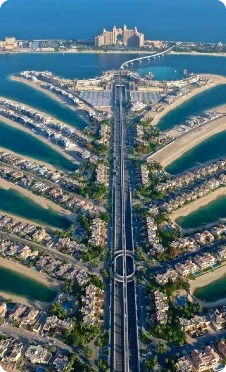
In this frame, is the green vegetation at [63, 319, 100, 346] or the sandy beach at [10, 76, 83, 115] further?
the sandy beach at [10, 76, 83, 115]

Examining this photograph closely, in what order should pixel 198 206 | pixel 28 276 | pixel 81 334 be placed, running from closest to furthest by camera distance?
pixel 81 334, pixel 28 276, pixel 198 206

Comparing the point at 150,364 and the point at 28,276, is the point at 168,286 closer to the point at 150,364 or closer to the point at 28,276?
the point at 150,364

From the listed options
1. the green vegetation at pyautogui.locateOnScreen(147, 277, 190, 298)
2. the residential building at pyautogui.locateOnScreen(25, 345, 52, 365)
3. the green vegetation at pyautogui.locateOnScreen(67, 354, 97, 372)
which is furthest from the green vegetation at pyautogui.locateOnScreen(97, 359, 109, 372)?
the green vegetation at pyautogui.locateOnScreen(147, 277, 190, 298)

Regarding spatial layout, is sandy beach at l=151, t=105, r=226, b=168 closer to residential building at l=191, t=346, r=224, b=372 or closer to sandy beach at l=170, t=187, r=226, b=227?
sandy beach at l=170, t=187, r=226, b=227

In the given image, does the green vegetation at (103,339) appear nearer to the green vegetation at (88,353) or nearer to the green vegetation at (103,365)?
the green vegetation at (88,353)

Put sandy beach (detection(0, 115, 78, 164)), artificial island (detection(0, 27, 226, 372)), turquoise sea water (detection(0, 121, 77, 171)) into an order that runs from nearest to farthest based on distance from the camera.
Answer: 1. artificial island (detection(0, 27, 226, 372))
2. turquoise sea water (detection(0, 121, 77, 171))
3. sandy beach (detection(0, 115, 78, 164))

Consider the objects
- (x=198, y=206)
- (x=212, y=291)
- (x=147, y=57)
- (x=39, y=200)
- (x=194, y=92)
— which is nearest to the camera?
(x=212, y=291)

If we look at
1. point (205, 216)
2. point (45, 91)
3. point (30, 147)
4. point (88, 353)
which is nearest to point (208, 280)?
point (205, 216)

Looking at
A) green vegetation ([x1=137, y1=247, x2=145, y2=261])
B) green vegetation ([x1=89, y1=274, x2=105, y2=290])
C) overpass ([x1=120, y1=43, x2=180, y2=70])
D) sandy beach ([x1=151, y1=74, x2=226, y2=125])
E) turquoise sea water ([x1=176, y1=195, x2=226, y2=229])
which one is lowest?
green vegetation ([x1=89, y1=274, x2=105, y2=290])
